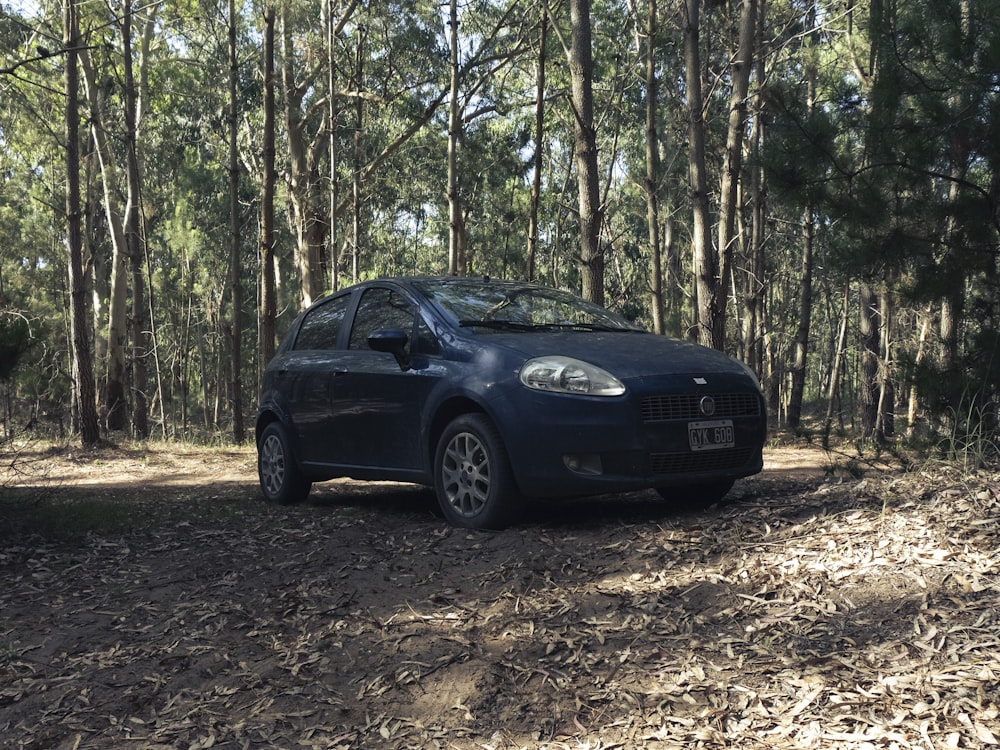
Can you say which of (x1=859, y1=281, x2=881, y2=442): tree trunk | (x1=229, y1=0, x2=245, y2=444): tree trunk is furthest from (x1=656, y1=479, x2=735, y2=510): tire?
(x1=859, y1=281, x2=881, y2=442): tree trunk

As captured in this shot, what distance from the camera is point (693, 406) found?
232 inches

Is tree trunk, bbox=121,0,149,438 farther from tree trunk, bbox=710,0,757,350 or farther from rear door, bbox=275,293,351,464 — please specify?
rear door, bbox=275,293,351,464

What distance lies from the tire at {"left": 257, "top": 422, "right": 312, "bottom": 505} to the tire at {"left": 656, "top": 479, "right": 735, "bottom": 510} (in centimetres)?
298

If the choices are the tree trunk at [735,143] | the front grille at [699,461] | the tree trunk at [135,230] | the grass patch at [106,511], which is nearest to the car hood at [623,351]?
the front grille at [699,461]

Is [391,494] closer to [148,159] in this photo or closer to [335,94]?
[335,94]

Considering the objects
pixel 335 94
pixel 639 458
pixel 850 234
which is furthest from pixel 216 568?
pixel 335 94

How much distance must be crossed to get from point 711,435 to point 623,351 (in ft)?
2.40

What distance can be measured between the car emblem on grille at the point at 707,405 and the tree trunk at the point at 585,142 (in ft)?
19.1

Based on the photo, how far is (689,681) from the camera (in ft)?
12.5

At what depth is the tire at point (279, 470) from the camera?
8023 mm

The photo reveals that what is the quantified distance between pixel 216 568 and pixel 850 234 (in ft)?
17.9

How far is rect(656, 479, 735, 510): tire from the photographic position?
647 centimetres

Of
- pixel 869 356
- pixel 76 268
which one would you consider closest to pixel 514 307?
pixel 76 268

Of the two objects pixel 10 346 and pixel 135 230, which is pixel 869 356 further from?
pixel 10 346
